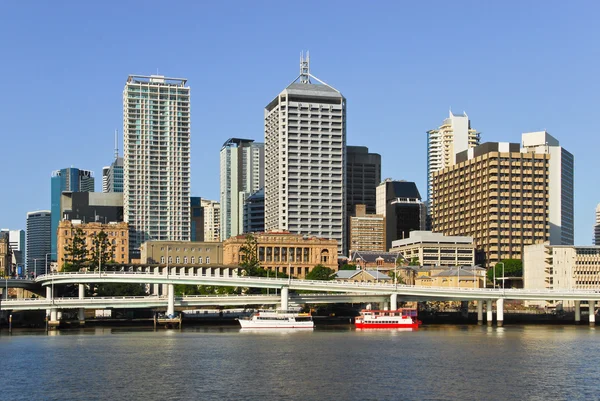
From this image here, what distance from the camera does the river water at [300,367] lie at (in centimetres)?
9400

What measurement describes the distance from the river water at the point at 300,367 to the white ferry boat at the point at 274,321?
19.1 metres

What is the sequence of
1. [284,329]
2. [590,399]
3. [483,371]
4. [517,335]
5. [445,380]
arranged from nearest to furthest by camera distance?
[590,399]
[445,380]
[483,371]
[517,335]
[284,329]

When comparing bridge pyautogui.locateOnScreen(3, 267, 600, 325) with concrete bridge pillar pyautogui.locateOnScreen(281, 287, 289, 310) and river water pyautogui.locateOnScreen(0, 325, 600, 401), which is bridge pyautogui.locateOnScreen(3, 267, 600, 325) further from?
river water pyautogui.locateOnScreen(0, 325, 600, 401)

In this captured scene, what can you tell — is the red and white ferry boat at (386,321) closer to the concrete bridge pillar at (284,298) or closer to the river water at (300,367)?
the concrete bridge pillar at (284,298)

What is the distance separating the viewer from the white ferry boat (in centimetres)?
18262

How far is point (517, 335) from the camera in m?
164

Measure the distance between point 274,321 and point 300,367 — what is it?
72190mm

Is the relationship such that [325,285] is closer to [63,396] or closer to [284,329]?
[284,329]

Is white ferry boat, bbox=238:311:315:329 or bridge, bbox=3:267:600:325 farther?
bridge, bbox=3:267:600:325

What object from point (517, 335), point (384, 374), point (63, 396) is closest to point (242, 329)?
point (517, 335)

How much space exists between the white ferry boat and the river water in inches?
754

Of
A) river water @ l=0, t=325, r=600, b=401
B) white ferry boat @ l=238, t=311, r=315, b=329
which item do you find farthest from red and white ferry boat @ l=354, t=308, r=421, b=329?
river water @ l=0, t=325, r=600, b=401

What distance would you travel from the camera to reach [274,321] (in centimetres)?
18375

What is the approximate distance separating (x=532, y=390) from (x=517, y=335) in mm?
69461
